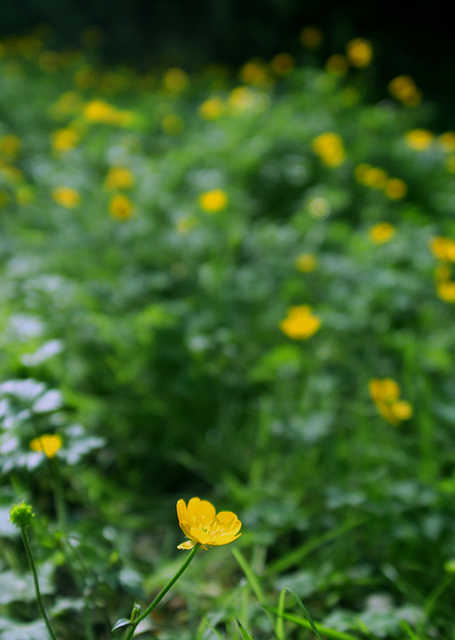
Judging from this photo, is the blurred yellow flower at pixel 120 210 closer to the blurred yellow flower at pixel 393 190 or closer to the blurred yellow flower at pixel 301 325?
the blurred yellow flower at pixel 301 325

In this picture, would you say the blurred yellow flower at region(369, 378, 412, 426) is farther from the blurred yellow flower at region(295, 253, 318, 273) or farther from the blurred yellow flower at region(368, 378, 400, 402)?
the blurred yellow flower at region(295, 253, 318, 273)

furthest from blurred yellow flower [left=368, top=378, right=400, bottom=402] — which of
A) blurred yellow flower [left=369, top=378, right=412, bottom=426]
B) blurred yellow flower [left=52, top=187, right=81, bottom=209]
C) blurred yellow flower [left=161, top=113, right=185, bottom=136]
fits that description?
blurred yellow flower [left=161, top=113, right=185, bottom=136]

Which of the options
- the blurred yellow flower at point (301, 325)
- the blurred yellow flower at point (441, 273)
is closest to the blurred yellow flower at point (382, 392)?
the blurred yellow flower at point (301, 325)

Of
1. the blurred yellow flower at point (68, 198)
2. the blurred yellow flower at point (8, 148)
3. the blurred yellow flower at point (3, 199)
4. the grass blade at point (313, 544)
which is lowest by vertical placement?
the grass blade at point (313, 544)

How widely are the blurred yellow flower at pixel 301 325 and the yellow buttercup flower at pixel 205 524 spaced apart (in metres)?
0.75

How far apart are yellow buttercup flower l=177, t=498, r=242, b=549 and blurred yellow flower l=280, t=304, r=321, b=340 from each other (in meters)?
0.75

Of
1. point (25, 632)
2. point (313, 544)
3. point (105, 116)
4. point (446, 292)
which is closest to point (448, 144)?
point (446, 292)

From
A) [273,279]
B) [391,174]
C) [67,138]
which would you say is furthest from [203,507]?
[391,174]

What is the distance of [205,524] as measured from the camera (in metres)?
0.70

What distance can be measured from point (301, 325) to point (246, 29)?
4.19 meters

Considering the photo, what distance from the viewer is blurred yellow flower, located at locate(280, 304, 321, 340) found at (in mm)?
1408

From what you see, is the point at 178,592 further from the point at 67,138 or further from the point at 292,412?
the point at 67,138

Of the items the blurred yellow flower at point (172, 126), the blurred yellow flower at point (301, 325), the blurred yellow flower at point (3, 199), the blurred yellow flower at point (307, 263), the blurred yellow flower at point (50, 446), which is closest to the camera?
the blurred yellow flower at point (50, 446)

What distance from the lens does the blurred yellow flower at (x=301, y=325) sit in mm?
1408
